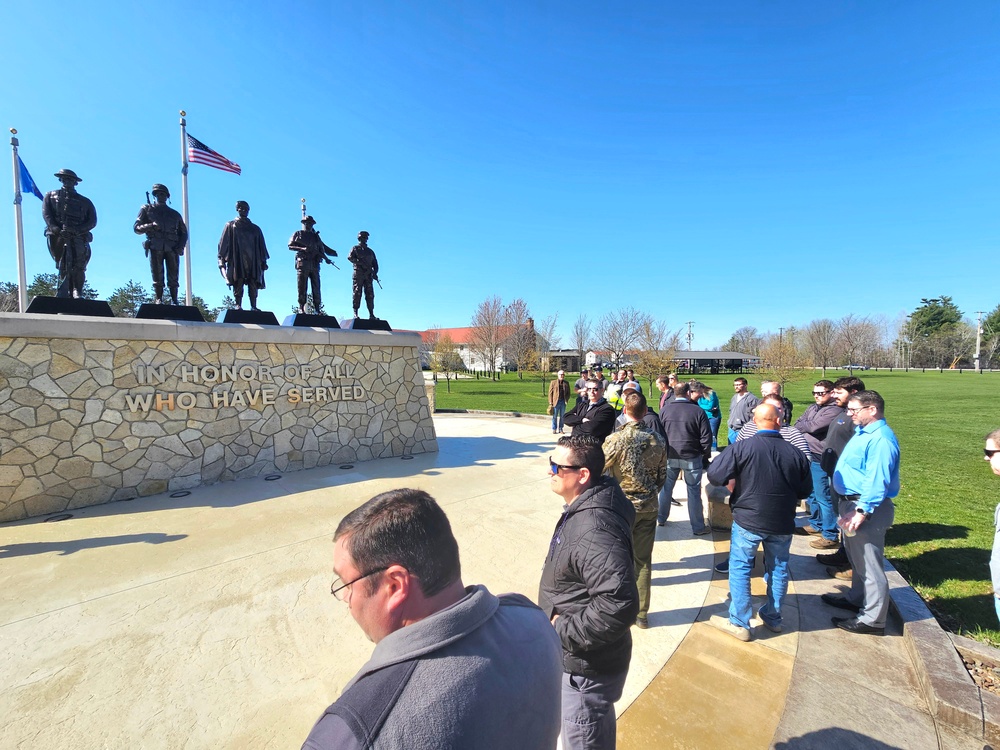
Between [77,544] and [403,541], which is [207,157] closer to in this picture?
[77,544]

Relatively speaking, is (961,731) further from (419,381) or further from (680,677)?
(419,381)

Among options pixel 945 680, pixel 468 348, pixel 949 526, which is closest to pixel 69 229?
pixel 945 680

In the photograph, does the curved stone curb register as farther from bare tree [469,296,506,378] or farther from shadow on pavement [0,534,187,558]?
bare tree [469,296,506,378]

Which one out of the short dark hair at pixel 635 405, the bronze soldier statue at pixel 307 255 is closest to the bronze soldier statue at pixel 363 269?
the bronze soldier statue at pixel 307 255

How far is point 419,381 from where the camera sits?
30.8ft

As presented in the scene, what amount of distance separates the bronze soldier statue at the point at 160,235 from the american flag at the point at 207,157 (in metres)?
4.00

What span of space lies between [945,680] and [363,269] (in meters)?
9.69

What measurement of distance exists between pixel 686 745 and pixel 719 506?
3.27m

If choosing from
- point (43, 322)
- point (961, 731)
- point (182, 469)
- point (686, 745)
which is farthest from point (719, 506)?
point (43, 322)

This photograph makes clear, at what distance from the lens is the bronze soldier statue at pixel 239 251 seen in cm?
767

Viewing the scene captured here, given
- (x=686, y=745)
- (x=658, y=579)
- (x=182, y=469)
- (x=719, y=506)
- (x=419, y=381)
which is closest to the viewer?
(x=686, y=745)

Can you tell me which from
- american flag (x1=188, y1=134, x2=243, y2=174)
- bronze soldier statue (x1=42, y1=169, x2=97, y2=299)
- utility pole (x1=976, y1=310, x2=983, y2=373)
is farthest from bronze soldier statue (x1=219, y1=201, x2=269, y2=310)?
utility pole (x1=976, y1=310, x2=983, y2=373)

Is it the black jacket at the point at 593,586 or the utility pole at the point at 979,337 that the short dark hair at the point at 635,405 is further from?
the utility pole at the point at 979,337

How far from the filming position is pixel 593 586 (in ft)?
5.77
